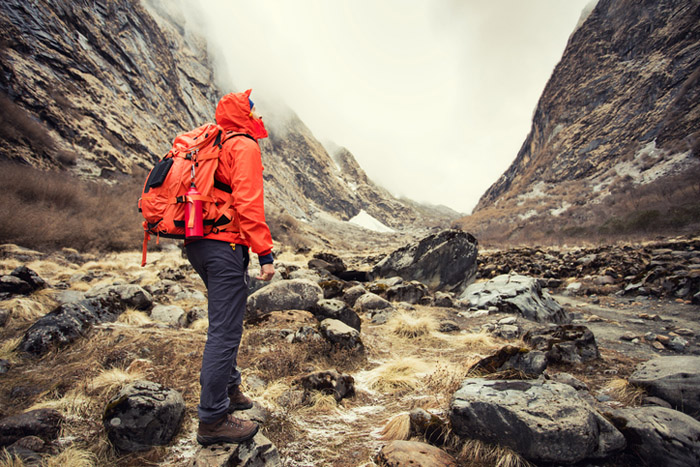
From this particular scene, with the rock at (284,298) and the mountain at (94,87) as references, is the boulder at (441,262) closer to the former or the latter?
the rock at (284,298)

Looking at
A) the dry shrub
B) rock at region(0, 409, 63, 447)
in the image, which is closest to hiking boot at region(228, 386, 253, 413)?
rock at region(0, 409, 63, 447)

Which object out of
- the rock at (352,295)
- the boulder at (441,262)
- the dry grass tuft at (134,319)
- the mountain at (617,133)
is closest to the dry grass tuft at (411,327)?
the rock at (352,295)

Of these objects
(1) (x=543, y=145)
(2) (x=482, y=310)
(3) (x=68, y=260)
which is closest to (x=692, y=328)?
(2) (x=482, y=310)

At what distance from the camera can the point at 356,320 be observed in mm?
5566

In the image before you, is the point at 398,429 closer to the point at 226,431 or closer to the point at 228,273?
the point at 226,431

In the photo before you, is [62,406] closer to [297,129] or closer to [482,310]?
[482,310]

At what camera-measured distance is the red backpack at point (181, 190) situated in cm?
218

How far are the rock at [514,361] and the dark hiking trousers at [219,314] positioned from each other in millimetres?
2616

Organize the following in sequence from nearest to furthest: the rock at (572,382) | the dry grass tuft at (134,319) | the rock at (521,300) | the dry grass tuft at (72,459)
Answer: the dry grass tuft at (72,459)
the rock at (572,382)
the dry grass tuft at (134,319)
the rock at (521,300)

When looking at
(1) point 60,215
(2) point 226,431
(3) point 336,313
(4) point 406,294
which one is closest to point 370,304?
(4) point 406,294

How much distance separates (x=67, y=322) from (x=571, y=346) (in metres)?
7.04

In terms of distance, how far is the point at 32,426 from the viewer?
2.01 meters

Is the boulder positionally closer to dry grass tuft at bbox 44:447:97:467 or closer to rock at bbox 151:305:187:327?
rock at bbox 151:305:187:327

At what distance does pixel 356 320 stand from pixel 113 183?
2233 cm
